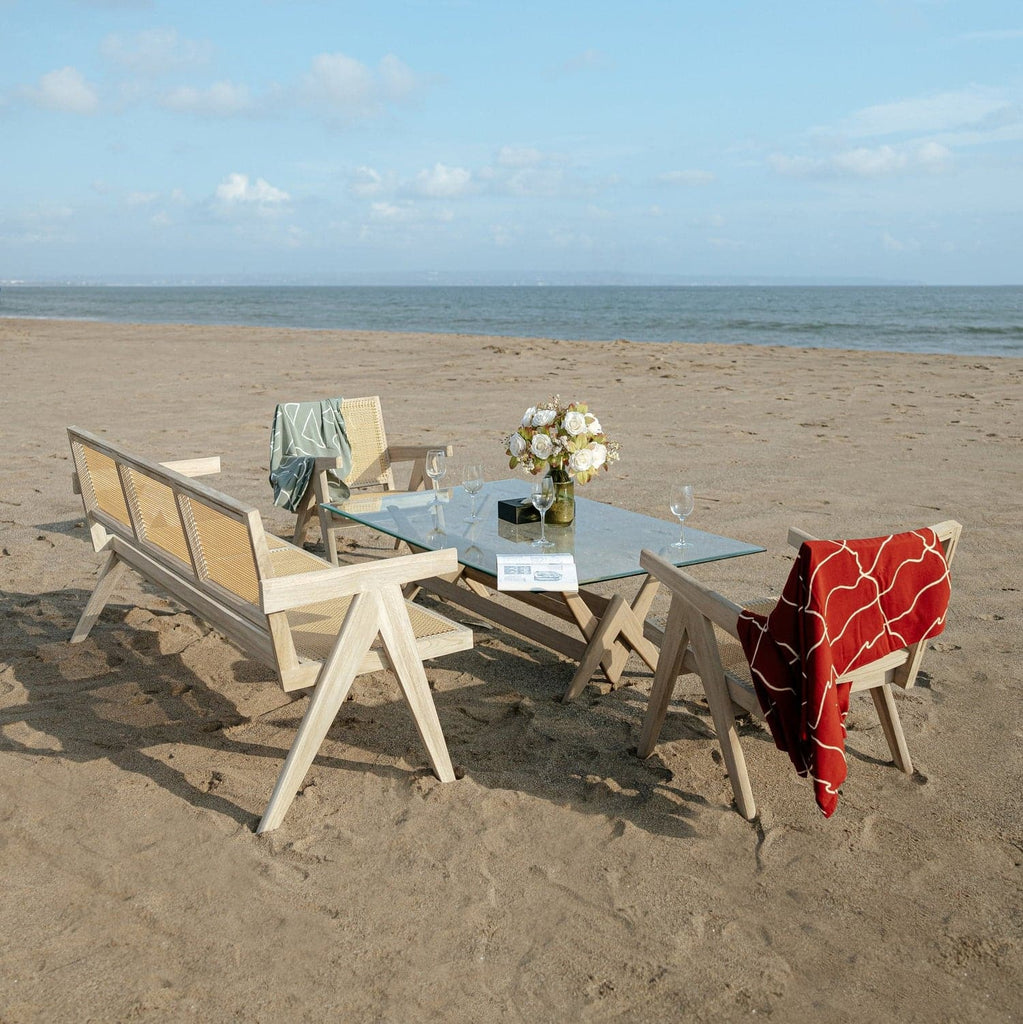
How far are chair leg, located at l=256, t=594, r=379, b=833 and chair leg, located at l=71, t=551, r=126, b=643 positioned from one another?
162cm

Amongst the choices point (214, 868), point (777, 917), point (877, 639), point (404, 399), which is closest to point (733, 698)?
point (877, 639)

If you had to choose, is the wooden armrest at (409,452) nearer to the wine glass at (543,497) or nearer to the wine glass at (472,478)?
the wine glass at (472,478)

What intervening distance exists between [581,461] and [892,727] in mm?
1570

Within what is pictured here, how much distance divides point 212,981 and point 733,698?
5.02ft

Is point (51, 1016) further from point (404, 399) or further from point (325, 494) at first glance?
point (404, 399)

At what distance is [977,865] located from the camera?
2.62 meters

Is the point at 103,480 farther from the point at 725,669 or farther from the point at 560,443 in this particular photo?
the point at 725,669

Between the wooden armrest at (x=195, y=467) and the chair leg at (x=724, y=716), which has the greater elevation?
the wooden armrest at (x=195, y=467)

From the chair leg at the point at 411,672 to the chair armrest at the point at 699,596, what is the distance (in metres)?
0.75

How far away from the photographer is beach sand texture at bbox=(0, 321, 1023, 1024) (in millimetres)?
2188

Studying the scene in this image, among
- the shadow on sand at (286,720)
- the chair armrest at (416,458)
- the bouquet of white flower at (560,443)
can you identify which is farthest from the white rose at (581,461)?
the chair armrest at (416,458)

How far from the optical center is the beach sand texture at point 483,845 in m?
2.19

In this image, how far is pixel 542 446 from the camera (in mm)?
4004

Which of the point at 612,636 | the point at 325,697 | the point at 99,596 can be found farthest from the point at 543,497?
the point at 99,596
